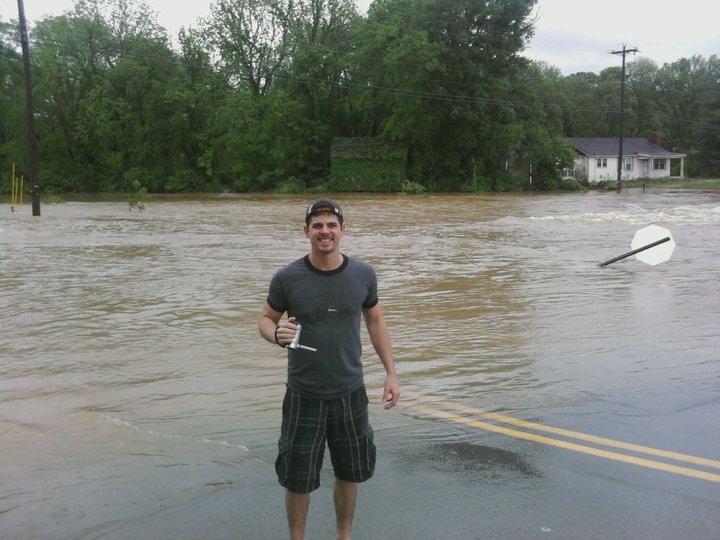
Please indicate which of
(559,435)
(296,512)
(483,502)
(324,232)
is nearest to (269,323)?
(324,232)

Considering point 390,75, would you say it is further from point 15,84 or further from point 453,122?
point 15,84

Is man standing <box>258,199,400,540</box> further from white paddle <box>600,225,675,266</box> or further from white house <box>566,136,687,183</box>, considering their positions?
white house <box>566,136,687,183</box>

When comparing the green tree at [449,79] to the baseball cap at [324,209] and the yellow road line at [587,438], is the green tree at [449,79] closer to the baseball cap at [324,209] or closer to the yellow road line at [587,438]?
the yellow road line at [587,438]

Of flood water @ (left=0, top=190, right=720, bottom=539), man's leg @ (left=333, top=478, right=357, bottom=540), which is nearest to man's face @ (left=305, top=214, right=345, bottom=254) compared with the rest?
man's leg @ (left=333, top=478, right=357, bottom=540)

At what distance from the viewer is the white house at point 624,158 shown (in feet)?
263

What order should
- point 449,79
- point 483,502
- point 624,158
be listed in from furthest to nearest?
point 624,158
point 449,79
point 483,502

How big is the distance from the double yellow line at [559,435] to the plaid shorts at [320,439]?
2.15 m

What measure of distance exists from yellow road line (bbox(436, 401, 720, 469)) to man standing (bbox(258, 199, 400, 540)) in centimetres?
238

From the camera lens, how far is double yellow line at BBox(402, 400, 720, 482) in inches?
200

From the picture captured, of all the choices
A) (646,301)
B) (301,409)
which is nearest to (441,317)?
(646,301)

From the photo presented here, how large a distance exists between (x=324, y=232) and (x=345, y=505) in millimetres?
1445

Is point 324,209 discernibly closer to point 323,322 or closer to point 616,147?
point 323,322

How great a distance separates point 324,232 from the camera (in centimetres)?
393

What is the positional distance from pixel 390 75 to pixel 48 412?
2269 inches
